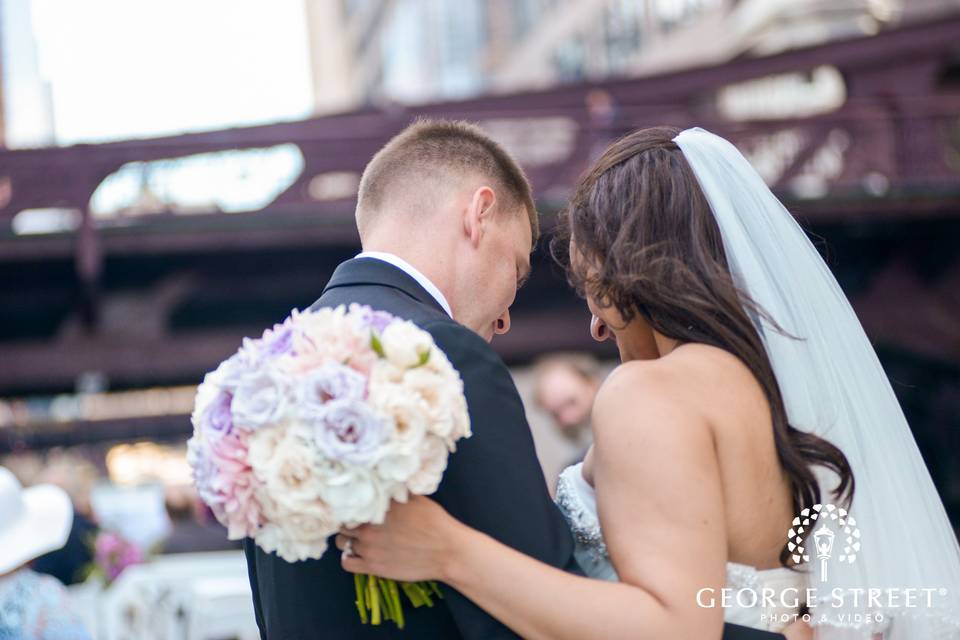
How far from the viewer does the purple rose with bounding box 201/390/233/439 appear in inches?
89.0

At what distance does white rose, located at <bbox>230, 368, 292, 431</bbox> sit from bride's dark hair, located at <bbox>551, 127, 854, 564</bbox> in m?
0.86

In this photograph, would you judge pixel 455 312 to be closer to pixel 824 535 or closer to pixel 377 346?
pixel 377 346

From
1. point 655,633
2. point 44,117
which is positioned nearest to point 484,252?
point 655,633

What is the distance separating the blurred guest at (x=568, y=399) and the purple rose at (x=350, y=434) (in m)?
4.76

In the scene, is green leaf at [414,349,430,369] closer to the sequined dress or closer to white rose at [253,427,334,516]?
white rose at [253,427,334,516]

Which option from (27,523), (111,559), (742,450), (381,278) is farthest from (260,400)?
(111,559)

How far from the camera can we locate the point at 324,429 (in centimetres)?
213

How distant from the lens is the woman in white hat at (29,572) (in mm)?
4609

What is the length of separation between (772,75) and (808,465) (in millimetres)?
15467

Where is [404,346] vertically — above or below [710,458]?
above

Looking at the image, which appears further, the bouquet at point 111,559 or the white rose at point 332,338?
the bouquet at point 111,559

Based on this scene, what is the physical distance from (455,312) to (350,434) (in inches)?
38.8

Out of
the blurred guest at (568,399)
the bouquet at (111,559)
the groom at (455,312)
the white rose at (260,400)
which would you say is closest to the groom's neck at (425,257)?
the groom at (455,312)

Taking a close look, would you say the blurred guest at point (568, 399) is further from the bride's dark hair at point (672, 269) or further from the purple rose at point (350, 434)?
the purple rose at point (350, 434)
